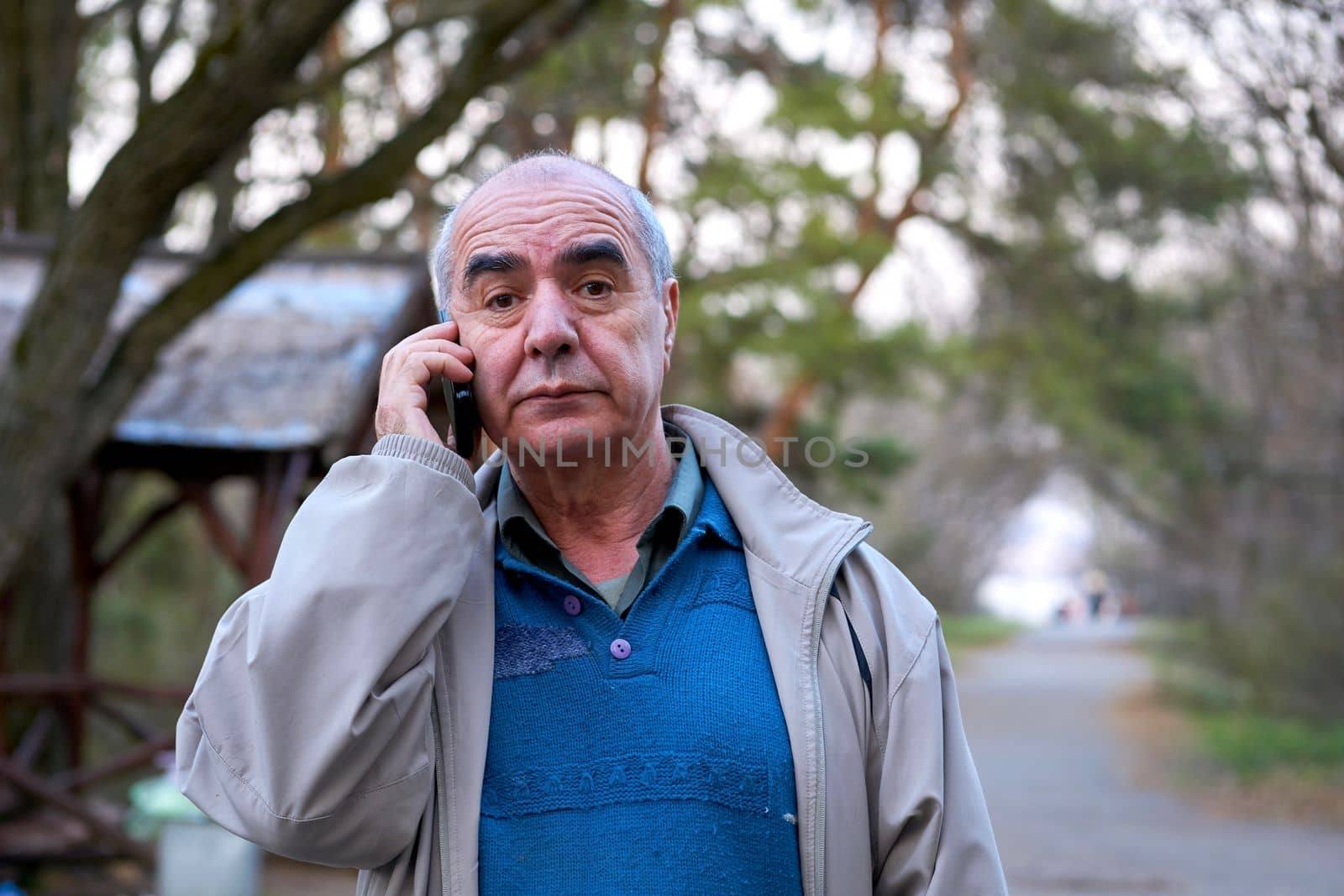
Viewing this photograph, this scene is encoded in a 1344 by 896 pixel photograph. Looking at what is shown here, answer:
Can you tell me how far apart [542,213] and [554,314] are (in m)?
0.18

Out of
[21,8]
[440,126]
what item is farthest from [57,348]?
[21,8]

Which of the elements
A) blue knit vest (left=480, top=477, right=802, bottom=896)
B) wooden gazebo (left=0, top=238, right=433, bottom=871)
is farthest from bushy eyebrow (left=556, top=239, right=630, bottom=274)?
wooden gazebo (left=0, top=238, right=433, bottom=871)

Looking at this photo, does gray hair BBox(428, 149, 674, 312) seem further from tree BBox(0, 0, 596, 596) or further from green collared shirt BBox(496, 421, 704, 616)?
tree BBox(0, 0, 596, 596)

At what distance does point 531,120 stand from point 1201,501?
44.1 ft

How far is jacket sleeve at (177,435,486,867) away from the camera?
6.05 feet

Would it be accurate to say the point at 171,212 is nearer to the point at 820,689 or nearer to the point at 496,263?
the point at 496,263

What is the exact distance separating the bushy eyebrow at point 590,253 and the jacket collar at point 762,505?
1.17ft

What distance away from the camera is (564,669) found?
2039 mm

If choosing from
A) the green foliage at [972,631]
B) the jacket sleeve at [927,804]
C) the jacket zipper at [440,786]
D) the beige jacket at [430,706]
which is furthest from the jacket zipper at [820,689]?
the green foliage at [972,631]

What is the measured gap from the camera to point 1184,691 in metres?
19.5

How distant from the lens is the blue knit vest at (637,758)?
1917mm

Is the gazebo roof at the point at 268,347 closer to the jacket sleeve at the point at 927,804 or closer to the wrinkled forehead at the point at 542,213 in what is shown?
the wrinkled forehead at the point at 542,213

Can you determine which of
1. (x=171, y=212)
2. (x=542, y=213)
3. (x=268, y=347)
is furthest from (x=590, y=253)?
(x=268, y=347)

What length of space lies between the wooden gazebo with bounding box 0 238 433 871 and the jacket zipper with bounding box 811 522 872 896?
18.2ft
